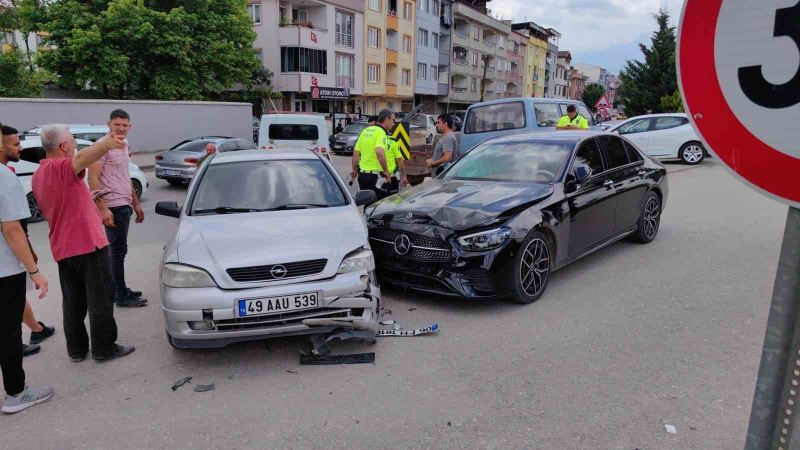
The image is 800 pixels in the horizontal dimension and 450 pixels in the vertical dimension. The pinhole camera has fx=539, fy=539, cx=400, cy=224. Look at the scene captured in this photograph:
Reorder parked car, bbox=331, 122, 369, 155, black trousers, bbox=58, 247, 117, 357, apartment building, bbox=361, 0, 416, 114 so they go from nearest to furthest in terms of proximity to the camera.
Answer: black trousers, bbox=58, 247, 117, 357, parked car, bbox=331, 122, 369, 155, apartment building, bbox=361, 0, 416, 114

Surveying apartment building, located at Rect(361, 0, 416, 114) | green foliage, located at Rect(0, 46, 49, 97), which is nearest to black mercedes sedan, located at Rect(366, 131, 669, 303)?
green foliage, located at Rect(0, 46, 49, 97)

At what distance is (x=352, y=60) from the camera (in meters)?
41.7

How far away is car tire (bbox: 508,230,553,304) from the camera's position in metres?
4.96

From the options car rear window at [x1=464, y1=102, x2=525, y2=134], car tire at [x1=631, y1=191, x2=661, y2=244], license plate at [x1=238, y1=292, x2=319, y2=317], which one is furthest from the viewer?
car rear window at [x1=464, y1=102, x2=525, y2=134]

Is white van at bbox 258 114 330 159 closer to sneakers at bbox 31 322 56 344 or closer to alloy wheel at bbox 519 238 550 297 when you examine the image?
alloy wheel at bbox 519 238 550 297

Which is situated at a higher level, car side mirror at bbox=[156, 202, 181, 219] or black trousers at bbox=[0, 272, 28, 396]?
car side mirror at bbox=[156, 202, 181, 219]

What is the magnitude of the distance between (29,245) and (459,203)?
358 centimetres

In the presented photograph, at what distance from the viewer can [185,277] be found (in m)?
3.93

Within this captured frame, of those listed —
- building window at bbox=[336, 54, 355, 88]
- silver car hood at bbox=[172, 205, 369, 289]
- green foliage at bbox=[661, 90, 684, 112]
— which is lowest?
silver car hood at bbox=[172, 205, 369, 289]

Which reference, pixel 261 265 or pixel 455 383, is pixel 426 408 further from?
pixel 261 265

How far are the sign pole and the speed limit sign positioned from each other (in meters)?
0.15

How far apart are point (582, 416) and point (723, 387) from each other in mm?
1091

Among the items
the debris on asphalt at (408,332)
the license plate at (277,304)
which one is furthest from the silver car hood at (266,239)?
the debris on asphalt at (408,332)

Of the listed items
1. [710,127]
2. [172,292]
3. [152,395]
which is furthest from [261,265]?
[710,127]
